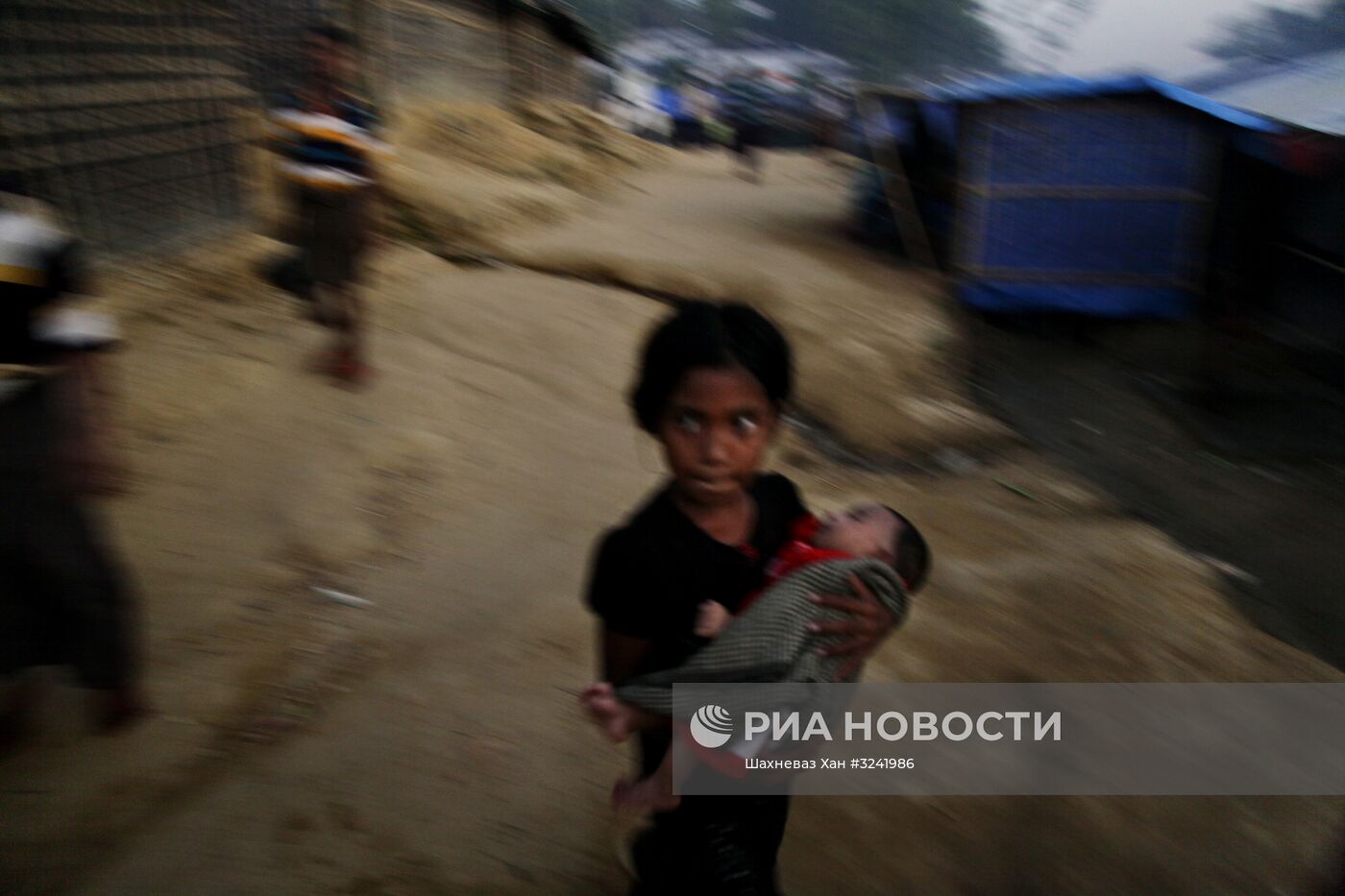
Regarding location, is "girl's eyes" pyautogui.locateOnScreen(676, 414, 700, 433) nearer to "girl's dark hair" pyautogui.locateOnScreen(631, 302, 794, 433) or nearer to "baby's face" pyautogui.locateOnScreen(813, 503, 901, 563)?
"girl's dark hair" pyautogui.locateOnScreen(631, 302, 794, 433)

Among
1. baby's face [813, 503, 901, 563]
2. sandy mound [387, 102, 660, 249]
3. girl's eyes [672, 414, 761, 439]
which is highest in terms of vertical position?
girl's eyes [672, 414, 761, 439]

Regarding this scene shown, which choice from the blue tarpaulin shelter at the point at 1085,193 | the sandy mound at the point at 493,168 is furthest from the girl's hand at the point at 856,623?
the blue tarpaulin shelter at the point at 1085,193

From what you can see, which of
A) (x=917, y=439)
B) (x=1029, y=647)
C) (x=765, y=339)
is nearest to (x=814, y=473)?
(x=917, y=439)

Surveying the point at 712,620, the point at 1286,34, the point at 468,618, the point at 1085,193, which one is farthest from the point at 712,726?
the point at 1286,34

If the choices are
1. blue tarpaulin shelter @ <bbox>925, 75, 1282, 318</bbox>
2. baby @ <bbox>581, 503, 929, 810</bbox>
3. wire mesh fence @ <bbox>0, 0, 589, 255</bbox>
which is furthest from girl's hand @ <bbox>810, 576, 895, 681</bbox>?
blue tarpaulin shelter @ <bbox>925, 75, 1282, 318</bbox>

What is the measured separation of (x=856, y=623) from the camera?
1.25m

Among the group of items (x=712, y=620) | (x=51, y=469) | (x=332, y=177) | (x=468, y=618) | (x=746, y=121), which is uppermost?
(x=332, y=177)

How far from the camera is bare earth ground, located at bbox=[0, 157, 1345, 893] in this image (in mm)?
2088

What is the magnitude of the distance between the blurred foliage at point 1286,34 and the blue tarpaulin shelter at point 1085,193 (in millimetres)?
1687

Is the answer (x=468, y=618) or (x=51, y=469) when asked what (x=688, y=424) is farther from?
(x=468, y=618)

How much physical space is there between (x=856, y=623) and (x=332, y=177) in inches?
137

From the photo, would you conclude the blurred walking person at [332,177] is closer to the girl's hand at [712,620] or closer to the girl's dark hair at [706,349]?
the girl's dark hair at [706,349]

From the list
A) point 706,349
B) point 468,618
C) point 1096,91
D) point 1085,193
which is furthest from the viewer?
point 1085,193

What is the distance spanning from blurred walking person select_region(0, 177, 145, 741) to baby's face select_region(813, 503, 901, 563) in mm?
1616
